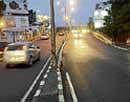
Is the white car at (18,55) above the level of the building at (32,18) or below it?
above

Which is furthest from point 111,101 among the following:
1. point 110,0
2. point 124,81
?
point 110,0

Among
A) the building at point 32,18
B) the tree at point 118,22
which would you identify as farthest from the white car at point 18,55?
the building at point 32,18

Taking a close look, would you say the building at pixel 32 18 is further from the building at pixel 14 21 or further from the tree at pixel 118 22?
the tree at pixel 118 22

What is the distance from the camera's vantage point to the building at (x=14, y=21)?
10491 cm

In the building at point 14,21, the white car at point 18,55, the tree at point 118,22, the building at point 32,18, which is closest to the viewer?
the white car at point 18,55

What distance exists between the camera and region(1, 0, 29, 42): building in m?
105

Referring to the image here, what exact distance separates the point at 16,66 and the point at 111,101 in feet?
60.1

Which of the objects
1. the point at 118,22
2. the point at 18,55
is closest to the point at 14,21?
the point at 118,22

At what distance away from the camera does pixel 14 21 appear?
4587 inches

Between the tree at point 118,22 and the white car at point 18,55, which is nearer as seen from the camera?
the white car at point 18,55

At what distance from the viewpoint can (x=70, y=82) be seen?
18531mm

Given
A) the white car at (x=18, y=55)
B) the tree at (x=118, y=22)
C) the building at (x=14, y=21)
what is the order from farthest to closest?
1. the building at (x=14, y=21)
2. the tree at (x=118, y=22)
3. the white car at (x=18, y=55)

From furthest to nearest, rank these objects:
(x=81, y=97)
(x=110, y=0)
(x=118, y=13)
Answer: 1. (x=110, y=0)
2. (x=118, y=13)
3. (x=81, y=97)

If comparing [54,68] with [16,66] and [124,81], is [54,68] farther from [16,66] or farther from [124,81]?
[16,66]
